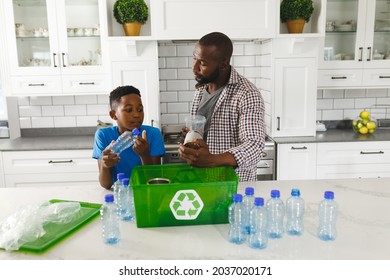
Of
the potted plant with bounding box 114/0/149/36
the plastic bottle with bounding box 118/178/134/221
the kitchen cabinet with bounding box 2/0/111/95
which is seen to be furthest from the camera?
the kitchen cabinet with bounding box 2/0/111/95

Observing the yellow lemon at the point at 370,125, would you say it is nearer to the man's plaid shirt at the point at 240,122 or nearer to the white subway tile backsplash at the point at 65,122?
the man's plaid shirt at the point at 240,122

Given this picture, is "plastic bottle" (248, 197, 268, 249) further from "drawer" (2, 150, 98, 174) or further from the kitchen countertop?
"drawer" (2, 150, 98, 174)

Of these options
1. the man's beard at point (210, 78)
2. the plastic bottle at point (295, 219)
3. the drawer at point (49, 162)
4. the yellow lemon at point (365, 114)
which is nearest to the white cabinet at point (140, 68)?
the drawer at point (49, 162)

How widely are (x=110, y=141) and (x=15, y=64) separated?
1852 mm

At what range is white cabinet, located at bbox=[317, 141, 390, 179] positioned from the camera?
10.1 feet

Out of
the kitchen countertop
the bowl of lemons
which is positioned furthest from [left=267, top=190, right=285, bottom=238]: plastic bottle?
the bowl of lemons

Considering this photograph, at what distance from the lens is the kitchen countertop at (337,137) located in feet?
10.00

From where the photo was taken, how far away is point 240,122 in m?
1.75

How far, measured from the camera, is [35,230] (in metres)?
1.22

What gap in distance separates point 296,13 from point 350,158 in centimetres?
123

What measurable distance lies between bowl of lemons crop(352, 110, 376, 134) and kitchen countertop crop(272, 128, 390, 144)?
4cm

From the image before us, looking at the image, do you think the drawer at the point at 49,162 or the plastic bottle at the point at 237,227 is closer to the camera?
the plastic bottle at the point at 237,227

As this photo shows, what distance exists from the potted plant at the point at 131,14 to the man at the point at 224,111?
3.82 ft

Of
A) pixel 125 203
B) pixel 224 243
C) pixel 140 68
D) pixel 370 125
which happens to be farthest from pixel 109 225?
pixel 370 125
